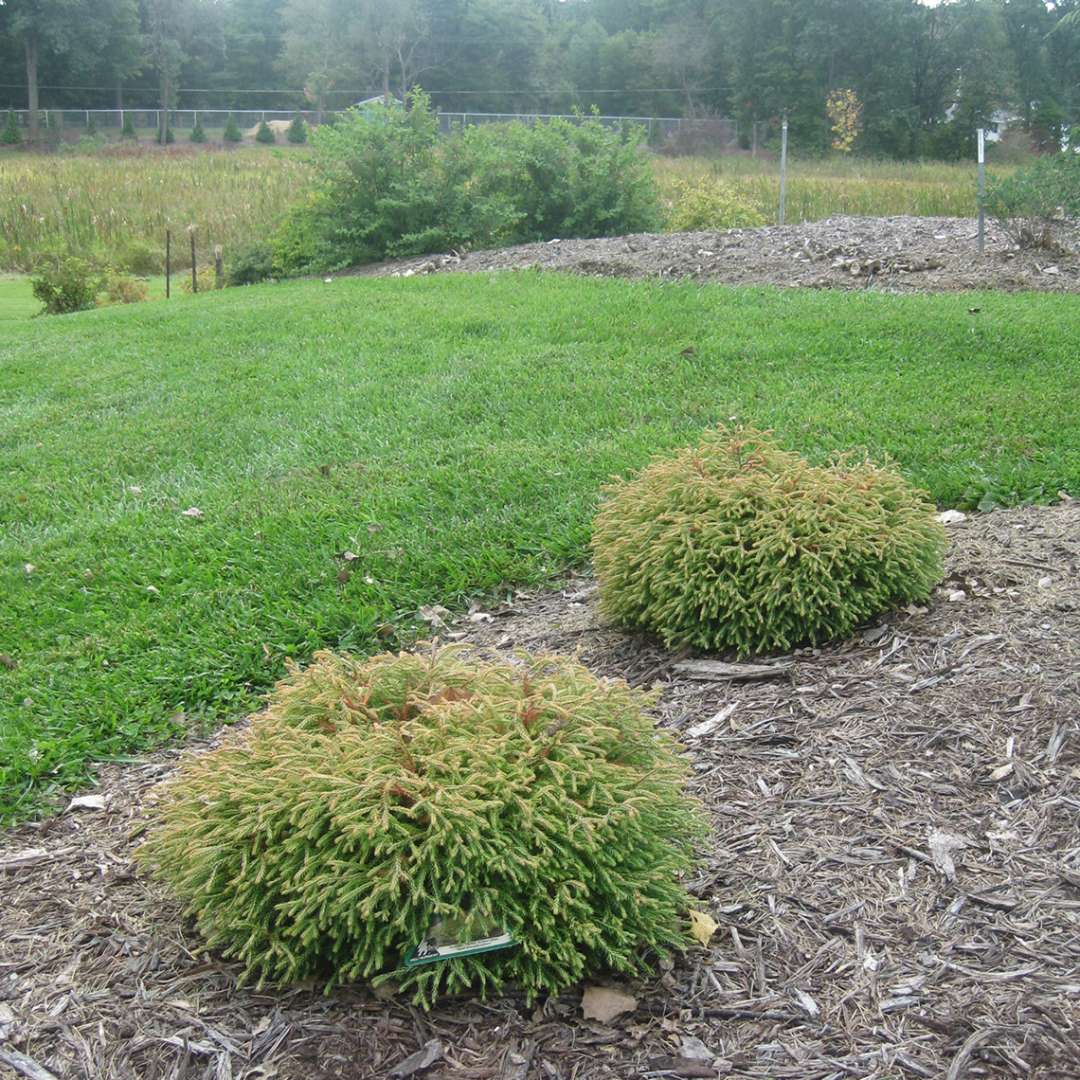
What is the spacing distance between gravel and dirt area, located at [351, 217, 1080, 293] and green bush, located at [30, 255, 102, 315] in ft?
15.2

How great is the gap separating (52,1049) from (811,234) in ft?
33.9

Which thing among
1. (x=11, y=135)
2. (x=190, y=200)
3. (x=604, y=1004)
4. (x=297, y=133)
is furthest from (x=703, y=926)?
(x=11, y=135)

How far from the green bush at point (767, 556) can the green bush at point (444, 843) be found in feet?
3.64

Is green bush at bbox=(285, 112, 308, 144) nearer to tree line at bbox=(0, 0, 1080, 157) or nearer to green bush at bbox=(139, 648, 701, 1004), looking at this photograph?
tree line at bbox=(0, 0, 1080, 157)

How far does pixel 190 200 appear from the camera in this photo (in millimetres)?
22312

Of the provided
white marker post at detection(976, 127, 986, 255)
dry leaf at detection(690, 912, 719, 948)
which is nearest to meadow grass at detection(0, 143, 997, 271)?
white marker post at detection(976, 127, 986, 255)

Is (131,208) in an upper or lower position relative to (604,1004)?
upper

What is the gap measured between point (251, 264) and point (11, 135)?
33825mm

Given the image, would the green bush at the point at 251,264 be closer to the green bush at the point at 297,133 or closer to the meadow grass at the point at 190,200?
the meadow grass at the point at 190,200

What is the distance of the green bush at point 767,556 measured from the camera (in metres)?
3.48

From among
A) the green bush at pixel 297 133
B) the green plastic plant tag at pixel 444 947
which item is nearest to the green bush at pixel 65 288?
the green plastic plant tag at pixel 444 947

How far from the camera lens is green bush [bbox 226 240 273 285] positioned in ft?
46.7

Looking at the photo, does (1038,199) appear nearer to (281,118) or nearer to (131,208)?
(131,208)

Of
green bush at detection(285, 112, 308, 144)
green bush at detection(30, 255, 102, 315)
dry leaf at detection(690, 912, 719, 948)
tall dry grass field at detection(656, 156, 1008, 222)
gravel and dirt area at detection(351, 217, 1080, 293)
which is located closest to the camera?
dry leaf at detection(690, 912, 719, 948)
